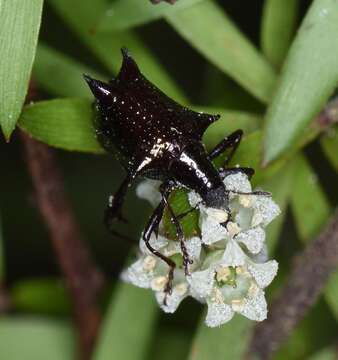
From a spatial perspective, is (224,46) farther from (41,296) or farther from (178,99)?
(41,296)

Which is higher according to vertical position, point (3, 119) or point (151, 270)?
point (3, 119)

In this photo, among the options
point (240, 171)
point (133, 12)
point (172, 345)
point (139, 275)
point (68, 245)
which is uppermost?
point (133, 12)

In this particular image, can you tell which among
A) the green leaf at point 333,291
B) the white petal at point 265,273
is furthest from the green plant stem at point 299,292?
the white petal at point 265,273

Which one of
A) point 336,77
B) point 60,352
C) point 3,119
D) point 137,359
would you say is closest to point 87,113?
point 3,119

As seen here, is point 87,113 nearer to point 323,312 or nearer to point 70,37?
point 70,37

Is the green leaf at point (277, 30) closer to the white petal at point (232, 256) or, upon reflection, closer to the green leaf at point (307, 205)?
the green leaf at point (307, 205)

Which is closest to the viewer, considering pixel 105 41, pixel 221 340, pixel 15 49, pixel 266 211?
pixel 15 49

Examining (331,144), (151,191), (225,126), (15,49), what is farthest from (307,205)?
(15,49)
